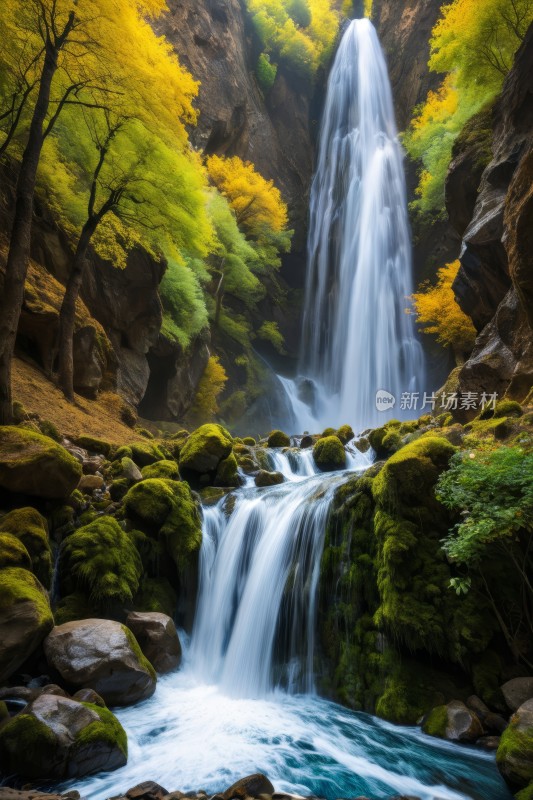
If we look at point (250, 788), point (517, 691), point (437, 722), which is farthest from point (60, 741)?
point (517, 691)

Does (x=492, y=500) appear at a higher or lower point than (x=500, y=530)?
higher

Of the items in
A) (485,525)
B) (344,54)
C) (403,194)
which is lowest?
(485,525)

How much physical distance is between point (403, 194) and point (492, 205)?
61.0 feet

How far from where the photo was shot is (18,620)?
15.5ft

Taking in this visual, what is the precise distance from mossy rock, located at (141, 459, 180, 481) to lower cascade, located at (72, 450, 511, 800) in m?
1.20

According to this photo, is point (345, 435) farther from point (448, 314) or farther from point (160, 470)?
point (160, 470)

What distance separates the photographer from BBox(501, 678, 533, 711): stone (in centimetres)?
516

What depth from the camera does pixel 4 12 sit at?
8562 mm

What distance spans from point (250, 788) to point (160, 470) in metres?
6.35

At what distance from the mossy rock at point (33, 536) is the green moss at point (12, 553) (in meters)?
0.31

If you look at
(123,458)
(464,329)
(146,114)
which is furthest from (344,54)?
(123,458)

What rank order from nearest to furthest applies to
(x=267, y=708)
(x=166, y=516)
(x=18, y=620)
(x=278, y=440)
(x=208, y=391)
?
1. (x=18, y=620)
2. (x=267, y=708)
3. (x=166, y=516)
4. (x=278, y=440)
5. (x=208, y=391)

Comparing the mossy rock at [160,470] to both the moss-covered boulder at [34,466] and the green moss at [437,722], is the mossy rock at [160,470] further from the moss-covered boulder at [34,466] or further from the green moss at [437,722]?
the green moss at [437,722]

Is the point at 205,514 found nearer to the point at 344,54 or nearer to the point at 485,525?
the point at 485,525
